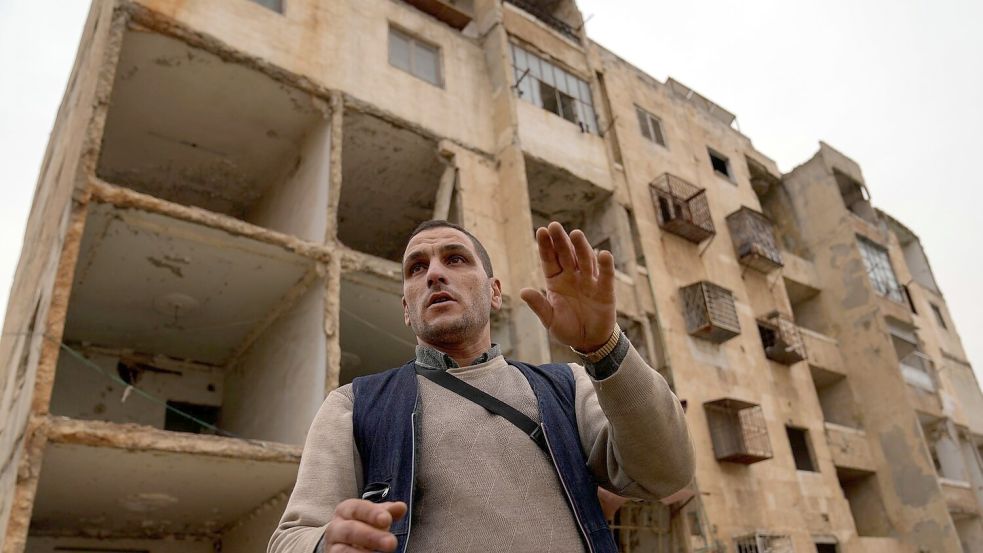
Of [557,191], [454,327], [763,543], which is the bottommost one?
[454,327]

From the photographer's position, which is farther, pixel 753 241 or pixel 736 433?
pixel 753 241

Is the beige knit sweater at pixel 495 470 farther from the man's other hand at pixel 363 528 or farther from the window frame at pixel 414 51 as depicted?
the window frame at pixel 414 51

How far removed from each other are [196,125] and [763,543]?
13062 millimetres

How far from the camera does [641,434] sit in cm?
208

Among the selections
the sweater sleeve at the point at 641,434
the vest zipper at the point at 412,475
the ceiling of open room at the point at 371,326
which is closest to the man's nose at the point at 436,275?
the vest zipper at the point at 412,475

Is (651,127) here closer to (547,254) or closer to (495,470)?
(547,254)

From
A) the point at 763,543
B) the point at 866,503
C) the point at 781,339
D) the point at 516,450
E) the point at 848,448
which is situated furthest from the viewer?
the point at 866,503

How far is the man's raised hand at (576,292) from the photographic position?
2066 millimetres

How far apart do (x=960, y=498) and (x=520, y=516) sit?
21849 millimetres

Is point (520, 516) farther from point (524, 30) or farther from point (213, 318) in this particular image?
point (524, 30)

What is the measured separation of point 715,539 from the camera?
500 inches

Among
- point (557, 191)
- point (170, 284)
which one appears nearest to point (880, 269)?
point (557, 191)

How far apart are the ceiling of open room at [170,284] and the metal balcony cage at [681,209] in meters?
9.45

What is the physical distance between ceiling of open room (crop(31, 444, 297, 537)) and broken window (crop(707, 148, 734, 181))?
53.6 ft
